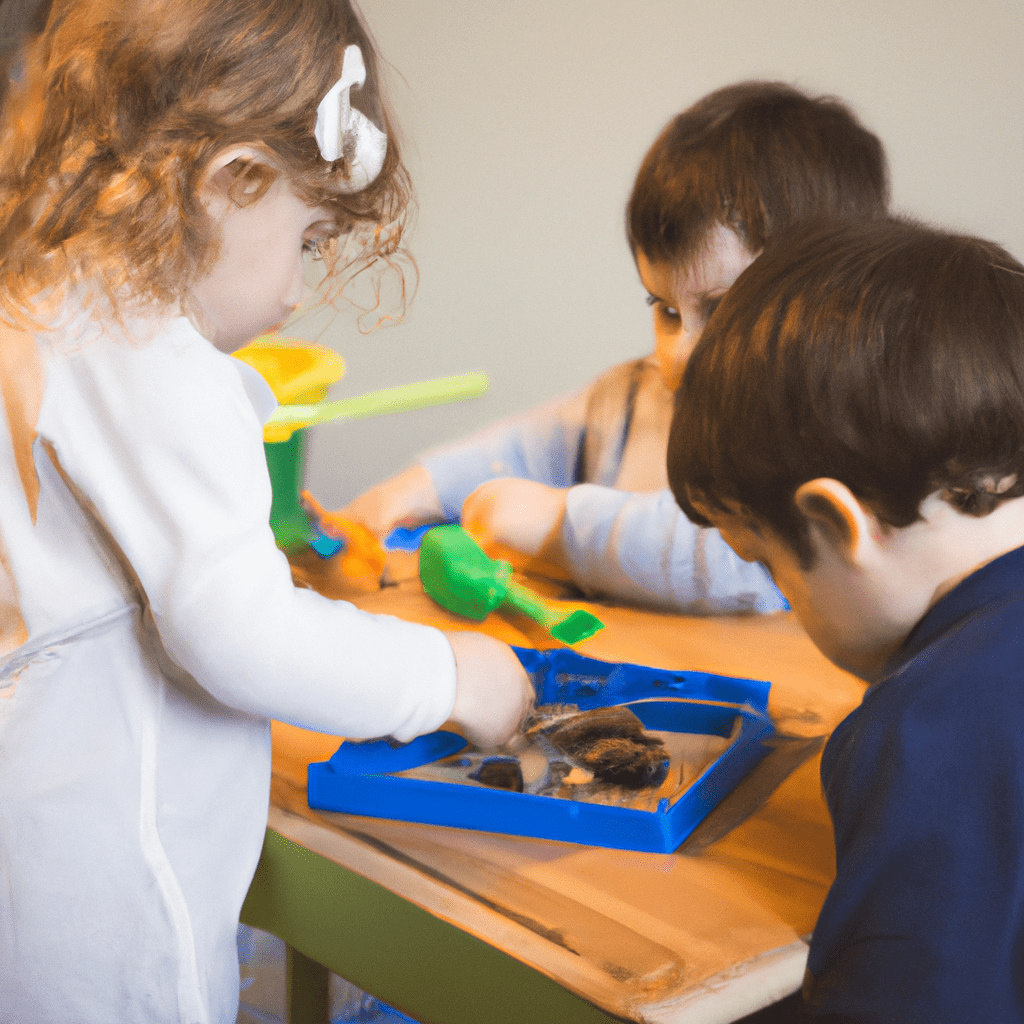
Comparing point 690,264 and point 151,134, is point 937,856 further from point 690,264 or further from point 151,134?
point 690,264

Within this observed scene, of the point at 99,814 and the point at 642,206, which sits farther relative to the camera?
the point at 642,206

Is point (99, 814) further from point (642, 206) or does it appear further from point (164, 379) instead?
point (642, 206)

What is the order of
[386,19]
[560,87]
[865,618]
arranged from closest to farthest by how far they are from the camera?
[865,618] < [560,87] < [386,19]

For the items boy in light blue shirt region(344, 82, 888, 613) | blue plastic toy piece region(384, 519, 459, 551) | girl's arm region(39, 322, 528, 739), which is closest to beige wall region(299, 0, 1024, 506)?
boy in light blue shirt region(344, 82, 888, 613)

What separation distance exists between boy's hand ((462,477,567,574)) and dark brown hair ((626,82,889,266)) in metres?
0.22

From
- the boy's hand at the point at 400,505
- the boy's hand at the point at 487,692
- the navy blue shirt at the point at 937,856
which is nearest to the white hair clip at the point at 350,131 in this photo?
the boy's hand at the point at 487,692

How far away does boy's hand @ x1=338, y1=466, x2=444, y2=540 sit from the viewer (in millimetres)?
908

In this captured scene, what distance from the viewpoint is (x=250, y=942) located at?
957 mm

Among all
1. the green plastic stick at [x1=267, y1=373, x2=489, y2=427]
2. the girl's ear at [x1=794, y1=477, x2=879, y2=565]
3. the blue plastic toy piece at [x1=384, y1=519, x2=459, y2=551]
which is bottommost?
the blue plastic toy piece at [x1=384, y1=519, x2=459, y2=551]

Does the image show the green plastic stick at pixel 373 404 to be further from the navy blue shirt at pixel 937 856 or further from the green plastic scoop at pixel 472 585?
the navy blue shirt at pixel 937 856

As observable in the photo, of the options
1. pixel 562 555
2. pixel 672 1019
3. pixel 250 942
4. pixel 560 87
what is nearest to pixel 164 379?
pixel 672 1019

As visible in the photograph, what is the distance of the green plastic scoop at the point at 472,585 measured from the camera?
68 centimetres

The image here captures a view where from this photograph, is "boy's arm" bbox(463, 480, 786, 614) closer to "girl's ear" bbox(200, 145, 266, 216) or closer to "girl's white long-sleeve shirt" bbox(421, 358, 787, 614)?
"girl's white long-sleeve shirt" bbox(421, 358, 787, 614)

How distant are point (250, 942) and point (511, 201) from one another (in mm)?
881
